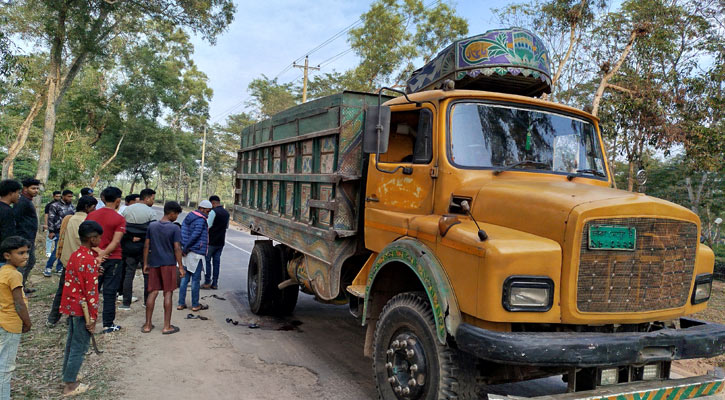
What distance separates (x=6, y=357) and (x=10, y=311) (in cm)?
36

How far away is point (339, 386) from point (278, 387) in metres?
0.58

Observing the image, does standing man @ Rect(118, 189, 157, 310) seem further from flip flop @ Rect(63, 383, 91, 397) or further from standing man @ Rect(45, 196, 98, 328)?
flip flop @ Rect(63, 383, 91, 397)

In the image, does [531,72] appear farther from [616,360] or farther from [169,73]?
[169,73]

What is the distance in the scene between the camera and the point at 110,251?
5.76m

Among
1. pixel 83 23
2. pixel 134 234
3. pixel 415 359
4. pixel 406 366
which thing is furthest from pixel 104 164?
A: pixel 415 359

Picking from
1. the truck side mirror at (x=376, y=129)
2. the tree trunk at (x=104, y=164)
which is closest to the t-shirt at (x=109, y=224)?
the truck side mirror at (x=376, y=129)

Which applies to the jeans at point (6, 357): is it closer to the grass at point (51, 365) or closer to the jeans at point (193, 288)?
the grass at point (51, 365)

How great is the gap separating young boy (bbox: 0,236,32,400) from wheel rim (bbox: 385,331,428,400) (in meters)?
2.70

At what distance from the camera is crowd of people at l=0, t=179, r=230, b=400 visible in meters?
3.44

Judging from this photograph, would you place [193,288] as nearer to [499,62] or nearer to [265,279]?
[265,279]

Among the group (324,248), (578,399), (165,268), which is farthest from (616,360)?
(165,268)

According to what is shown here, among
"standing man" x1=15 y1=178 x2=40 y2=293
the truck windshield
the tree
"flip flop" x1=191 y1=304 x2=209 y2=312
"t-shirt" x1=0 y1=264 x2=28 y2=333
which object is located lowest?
"flip flop" x1=191 y1=304 x2=209 y2=312

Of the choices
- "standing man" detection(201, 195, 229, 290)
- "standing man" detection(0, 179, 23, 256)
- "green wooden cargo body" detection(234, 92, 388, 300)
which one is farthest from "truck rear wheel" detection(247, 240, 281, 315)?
"standing man" detection(0, 179, 23, 256)

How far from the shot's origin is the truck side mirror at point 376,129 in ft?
12.0
